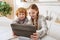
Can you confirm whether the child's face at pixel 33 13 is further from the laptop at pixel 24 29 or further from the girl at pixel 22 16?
the laptop at pixel 24 29

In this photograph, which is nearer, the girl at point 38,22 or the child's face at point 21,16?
the girl at point 38,22

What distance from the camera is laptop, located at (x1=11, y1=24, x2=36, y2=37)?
137 centimetres

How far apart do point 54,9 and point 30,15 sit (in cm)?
29

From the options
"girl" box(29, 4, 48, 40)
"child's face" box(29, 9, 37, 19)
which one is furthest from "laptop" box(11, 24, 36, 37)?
"child's face" box(29, 9, 37, 19)

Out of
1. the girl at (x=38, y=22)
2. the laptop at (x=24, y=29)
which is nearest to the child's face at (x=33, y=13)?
the girl at (x=38, y=22)

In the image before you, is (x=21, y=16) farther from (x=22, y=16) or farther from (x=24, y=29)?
(x=24, y=29)

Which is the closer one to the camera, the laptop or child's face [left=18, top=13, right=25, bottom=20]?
the laptop

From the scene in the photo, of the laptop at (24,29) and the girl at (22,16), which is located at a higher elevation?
the girl at (22,16)

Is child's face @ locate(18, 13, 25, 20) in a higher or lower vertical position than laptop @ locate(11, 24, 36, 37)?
higher

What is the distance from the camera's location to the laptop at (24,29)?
1.37 m

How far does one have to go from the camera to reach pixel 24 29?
1.39m

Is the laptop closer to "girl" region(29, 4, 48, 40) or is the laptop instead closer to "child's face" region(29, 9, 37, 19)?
"girl" region(29, 4, 48, 40)

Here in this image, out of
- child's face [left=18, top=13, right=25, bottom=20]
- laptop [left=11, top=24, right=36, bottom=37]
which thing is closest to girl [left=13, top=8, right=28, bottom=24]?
child's face [left=18, top=13, right=25, bottom=20]

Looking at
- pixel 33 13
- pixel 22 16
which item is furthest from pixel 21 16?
pixel 33 13
